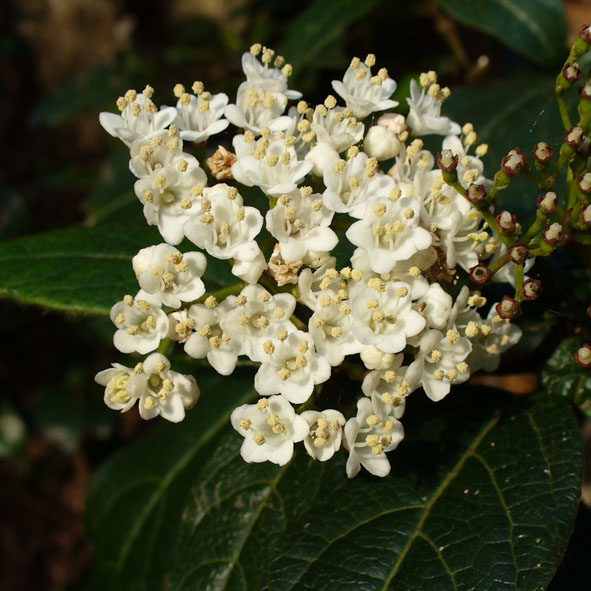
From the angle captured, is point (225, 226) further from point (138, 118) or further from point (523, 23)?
point (523, 23)

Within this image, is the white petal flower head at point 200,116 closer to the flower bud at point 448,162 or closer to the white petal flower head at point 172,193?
the white petal flower head at point 172,193

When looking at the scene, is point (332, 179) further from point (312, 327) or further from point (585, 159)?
point (585, 159)

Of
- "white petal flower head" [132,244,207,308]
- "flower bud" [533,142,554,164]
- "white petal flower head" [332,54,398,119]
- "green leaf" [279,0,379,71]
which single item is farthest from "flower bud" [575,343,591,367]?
"green leaf" [279,0,379,71]

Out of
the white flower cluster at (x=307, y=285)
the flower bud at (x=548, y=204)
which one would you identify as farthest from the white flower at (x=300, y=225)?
the flower bud at (x=548, y=204)

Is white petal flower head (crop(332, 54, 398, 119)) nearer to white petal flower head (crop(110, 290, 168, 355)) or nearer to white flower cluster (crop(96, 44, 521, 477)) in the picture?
white flower cluster (crop(96, 44, 521, 477))

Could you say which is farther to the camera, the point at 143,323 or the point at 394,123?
the point at 394,123

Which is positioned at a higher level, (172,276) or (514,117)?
(514,117)

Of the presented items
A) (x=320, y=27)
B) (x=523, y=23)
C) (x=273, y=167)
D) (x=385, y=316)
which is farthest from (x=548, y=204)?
(x=320, y=27)
